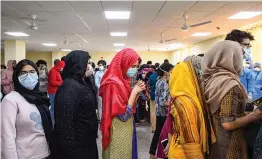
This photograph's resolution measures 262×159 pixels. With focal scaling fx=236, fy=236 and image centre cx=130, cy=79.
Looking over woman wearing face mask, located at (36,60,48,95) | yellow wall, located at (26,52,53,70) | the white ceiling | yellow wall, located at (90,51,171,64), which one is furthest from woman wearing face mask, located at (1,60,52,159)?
yellow wall, located at (26,52,53,70)

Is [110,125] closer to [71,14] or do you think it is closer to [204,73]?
[204,73]

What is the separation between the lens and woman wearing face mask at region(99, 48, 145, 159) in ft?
6.00

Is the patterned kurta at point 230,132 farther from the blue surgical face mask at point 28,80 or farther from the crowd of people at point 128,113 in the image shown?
the blue surgical face mask at point 28,80

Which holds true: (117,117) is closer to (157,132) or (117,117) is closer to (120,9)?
(157,132)

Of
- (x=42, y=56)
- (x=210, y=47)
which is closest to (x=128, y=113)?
(x=210, y=47)

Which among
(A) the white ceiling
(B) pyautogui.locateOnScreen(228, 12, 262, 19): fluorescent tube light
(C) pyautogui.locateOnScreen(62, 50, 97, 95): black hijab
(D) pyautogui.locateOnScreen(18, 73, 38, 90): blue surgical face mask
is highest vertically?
(B) pyautogui.locateOnScreen(228, 12, 262, 19): fluorescent tube light

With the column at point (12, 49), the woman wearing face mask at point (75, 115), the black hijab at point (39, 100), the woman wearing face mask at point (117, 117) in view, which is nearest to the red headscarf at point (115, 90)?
the woman wearing face mask at point (117, 117)

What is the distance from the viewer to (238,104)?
4.45 feet

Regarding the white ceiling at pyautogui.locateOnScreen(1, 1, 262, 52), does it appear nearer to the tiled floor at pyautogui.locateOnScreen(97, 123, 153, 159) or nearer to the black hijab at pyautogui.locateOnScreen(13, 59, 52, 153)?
the tiled floor at pyautogui.locateOnScreen(97, 123, 153, 159)

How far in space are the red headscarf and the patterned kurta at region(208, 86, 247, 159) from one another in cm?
73

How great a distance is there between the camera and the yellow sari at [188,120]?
52.1 inches

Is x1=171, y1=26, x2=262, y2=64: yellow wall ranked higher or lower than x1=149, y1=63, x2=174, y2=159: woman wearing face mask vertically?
higher

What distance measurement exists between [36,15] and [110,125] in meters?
5.35

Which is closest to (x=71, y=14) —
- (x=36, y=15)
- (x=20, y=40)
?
(x=36, y=15)
